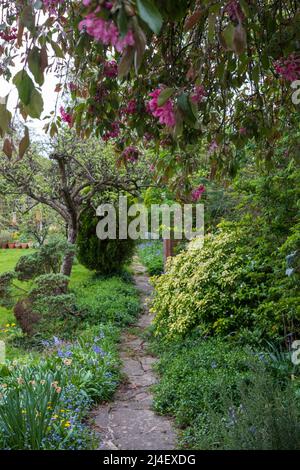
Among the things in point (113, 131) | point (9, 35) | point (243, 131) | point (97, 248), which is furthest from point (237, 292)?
point (97, 248)

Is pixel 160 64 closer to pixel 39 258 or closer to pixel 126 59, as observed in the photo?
pixel 126 59

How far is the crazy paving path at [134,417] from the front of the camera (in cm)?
304

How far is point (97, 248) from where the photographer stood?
392 inches

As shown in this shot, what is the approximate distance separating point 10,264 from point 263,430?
11417 millimetres

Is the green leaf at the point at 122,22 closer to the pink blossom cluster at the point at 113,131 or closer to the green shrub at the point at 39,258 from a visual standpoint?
the pink blossom cluster at the point at 113,131

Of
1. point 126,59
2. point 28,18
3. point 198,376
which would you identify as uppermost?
point 28,18

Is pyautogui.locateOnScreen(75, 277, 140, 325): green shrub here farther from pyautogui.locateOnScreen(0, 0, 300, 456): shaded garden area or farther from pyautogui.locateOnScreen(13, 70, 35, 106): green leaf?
pyautogui.locateOnScreen(13, 70, 35, 106): green leaf

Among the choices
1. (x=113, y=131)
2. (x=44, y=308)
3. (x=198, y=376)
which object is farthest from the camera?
(x=44, y=308)

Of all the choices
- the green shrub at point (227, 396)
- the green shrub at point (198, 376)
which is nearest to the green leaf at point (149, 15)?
the green shrub at point (227, 396)

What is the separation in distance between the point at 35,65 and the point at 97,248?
342 inches

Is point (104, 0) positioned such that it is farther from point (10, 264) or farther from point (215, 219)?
point (10, 264)

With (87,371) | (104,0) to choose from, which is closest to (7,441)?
(87,371)

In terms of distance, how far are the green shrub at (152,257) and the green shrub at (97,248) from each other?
1597 millimetres

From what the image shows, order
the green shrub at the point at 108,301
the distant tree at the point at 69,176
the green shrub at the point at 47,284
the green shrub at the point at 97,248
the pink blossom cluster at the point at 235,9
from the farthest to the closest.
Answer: the green shrub at the point at 97,248
the distant tree at the point at 69,176
the green shrub at the point at 108,301
the green shrub at the point at 47,284
the pink blossom cluster at the point at 235,9
